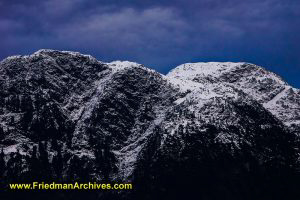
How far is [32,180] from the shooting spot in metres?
164

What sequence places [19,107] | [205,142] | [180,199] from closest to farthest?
[180,199] → [205,142] → [19,107]

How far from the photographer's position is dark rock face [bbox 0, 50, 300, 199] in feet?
539

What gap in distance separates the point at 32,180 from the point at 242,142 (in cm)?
7078

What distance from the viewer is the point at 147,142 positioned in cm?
17738

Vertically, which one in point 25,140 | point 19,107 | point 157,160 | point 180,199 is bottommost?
point 180,199

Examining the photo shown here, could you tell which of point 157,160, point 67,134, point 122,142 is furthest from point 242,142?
point 67,134

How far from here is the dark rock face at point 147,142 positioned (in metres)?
164

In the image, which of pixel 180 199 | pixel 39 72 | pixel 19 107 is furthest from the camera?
pixel 39 72

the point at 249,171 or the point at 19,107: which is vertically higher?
the point at 19,107

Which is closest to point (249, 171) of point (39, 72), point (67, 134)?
point (67, 134)

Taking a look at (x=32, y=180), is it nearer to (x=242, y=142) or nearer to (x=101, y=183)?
(x=101, y=183)

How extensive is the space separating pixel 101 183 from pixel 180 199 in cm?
2629

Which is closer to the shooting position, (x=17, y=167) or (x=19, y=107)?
(x=17, y=167)

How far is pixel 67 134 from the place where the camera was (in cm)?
18300
